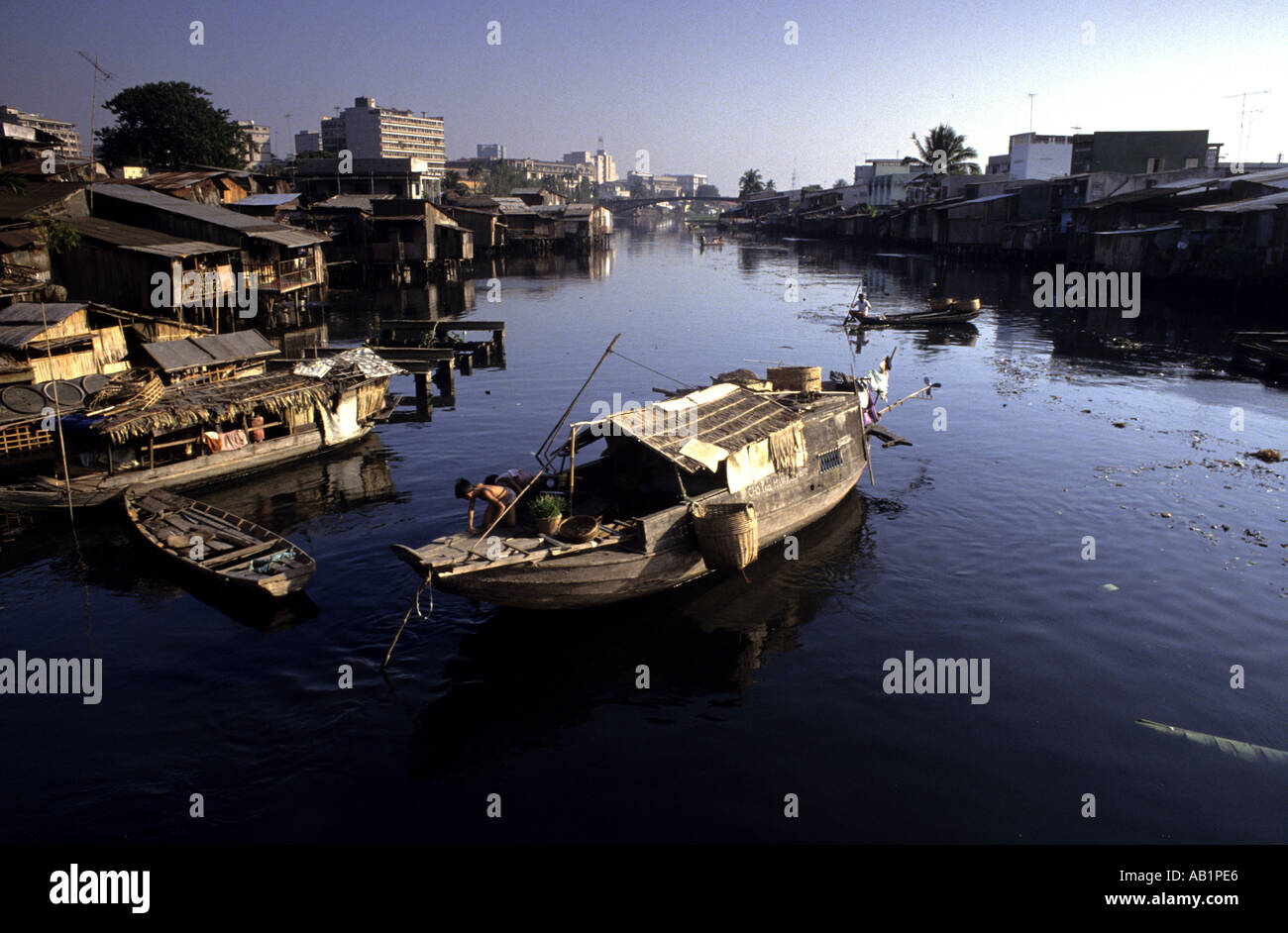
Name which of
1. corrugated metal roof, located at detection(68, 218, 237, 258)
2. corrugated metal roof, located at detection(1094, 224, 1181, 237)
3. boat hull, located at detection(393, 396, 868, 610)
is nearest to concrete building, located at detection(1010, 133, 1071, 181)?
corrugated metal roof, located at detection(1094, 224, 1181, 237)

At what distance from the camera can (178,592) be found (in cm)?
1548

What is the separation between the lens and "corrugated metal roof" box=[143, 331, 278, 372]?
23.3 m

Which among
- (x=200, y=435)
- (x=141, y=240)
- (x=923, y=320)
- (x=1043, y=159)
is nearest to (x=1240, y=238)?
(x=923, y=320)

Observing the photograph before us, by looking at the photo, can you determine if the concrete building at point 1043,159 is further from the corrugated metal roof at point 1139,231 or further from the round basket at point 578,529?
the round basket at point 578,529

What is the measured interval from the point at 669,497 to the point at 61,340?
20.3m

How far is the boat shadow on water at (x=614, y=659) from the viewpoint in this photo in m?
11.6

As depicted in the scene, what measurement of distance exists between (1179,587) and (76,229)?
37303mm

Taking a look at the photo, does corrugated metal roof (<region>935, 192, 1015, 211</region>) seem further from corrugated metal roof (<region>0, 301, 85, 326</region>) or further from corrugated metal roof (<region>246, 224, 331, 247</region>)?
corrugated metal roof (<region>0, 301, 85, 326</region>)

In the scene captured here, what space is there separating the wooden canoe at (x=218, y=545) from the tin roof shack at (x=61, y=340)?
8253 millimetres

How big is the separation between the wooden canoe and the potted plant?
4.27 m

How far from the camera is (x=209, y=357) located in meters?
24.6
